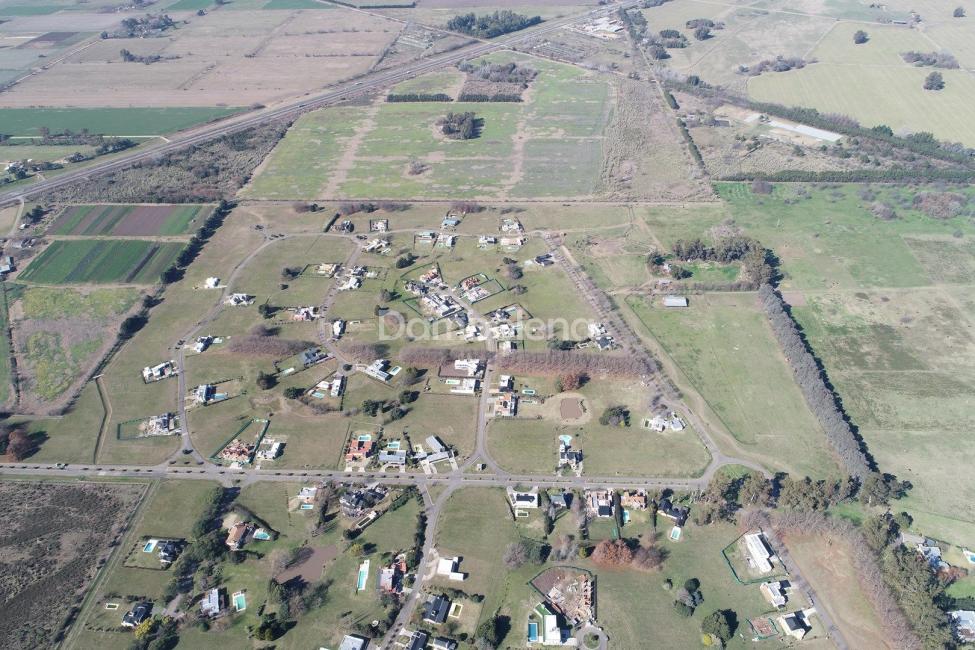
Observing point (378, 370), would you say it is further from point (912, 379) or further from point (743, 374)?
point (912, 379)

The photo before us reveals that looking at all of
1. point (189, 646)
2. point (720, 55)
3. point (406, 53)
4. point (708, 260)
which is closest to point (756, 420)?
point (708, 260)

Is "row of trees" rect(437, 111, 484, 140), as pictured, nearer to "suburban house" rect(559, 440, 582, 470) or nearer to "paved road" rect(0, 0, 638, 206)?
"paved road" rect(0, 0, 638, 206)

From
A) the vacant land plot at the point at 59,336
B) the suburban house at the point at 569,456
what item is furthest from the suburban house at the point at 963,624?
the vacant land plot at the point at 59,336

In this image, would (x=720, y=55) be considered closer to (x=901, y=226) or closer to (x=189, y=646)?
(x=901, y=226)

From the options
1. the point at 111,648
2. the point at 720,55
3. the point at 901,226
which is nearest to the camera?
the point at 111,648

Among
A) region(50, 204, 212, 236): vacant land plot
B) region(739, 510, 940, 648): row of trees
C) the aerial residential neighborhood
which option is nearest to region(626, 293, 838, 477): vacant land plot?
the aerial residential neighborhood

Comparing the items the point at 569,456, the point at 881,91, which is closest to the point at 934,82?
the point at 881,91

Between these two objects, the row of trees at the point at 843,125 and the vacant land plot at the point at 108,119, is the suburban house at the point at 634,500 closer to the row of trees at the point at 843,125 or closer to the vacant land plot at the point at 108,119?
the row of trees at the point at 843,125
